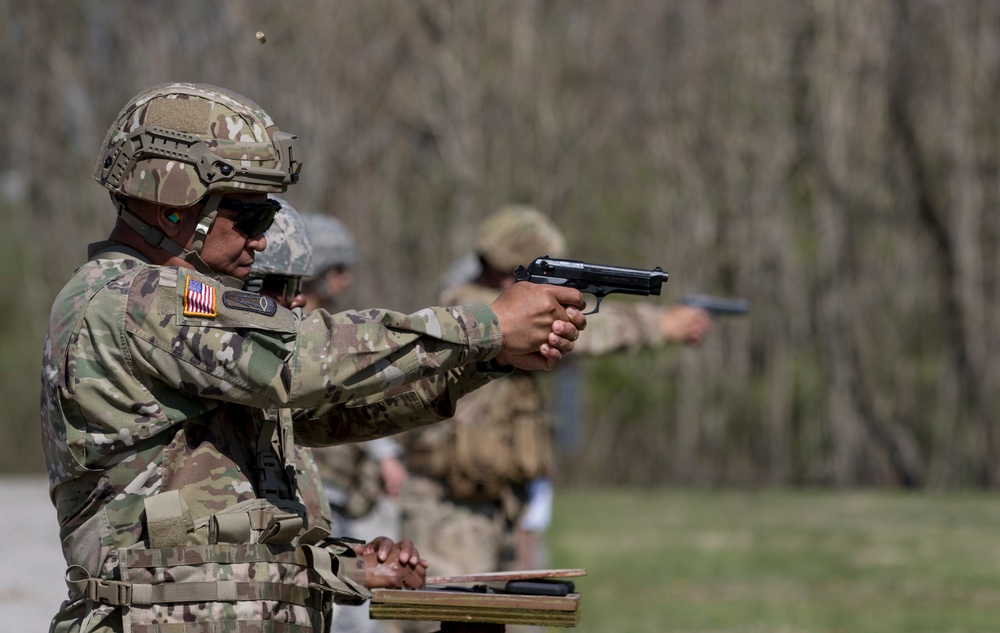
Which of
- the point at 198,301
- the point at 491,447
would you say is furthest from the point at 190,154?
the point at 491,447

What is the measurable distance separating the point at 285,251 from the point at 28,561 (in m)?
7.92

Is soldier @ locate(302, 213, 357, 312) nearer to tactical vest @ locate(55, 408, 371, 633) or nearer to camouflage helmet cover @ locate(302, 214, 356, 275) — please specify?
camouflage helmet cover @ locate(302, 214, 356, 275)

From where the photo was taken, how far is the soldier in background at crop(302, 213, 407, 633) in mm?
7094

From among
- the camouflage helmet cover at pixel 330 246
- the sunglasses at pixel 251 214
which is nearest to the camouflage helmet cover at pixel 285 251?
the sunglasses at pixel 251 214

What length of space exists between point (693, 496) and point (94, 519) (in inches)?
710

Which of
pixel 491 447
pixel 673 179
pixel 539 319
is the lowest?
pixel 539 319

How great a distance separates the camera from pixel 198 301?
331cm

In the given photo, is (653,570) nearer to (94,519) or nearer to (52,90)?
(94,519)

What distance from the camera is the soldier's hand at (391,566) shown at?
3.87 metres

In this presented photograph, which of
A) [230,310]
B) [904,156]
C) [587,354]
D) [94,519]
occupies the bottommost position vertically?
[94,519]

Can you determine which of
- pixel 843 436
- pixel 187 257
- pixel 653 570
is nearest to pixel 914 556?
pixel 653 570

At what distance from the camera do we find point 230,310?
3312mm

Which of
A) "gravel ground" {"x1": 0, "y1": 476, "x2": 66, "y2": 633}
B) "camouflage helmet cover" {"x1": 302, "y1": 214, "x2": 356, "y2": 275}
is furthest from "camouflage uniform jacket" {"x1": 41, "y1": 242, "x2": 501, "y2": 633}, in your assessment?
"gravel ground" {"x1": 0, "y1": 476, "x2": 66, "y2": 633}

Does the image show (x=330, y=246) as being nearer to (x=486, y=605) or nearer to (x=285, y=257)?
(x=285, y=257)
